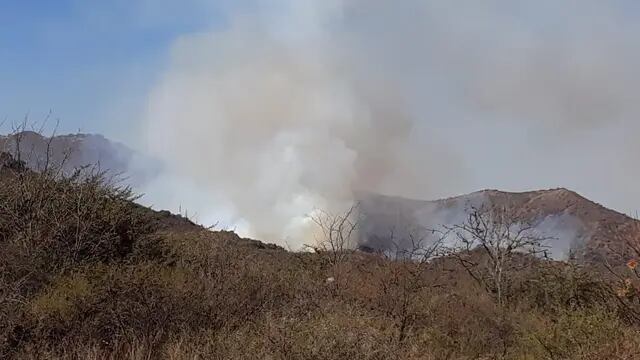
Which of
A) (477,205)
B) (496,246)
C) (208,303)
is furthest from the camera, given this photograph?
(477,205)

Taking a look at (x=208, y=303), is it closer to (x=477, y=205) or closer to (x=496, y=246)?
(x=496, y=246)

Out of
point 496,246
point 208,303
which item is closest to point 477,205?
point 496,246

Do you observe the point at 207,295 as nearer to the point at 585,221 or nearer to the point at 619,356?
the point at 619,356

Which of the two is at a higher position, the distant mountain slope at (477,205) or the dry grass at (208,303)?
the distant mountain slope at (477,205)

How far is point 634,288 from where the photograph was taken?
845 centimetres

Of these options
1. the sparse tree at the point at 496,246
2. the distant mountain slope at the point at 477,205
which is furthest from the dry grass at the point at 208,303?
the distant mountain slope at the point at 477,205

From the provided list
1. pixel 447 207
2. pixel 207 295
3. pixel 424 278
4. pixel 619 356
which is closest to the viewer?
pixel 619 356

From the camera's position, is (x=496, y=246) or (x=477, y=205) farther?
(x=477, y=205)

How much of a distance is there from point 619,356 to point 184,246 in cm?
810

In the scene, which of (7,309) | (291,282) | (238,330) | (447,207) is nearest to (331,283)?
(291,282)

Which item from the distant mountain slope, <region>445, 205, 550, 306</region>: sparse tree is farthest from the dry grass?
the distant mountain slope

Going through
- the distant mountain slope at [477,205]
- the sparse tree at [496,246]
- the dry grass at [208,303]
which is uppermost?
the distant mountain slope at [477,205]

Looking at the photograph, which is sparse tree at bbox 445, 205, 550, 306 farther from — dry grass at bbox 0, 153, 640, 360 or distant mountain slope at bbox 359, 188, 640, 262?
distant mountain slope at bbox 359, 188, 640, 262

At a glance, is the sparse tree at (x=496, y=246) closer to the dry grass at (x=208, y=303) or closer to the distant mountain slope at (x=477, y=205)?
the dry grass at (x=208, y=303)
